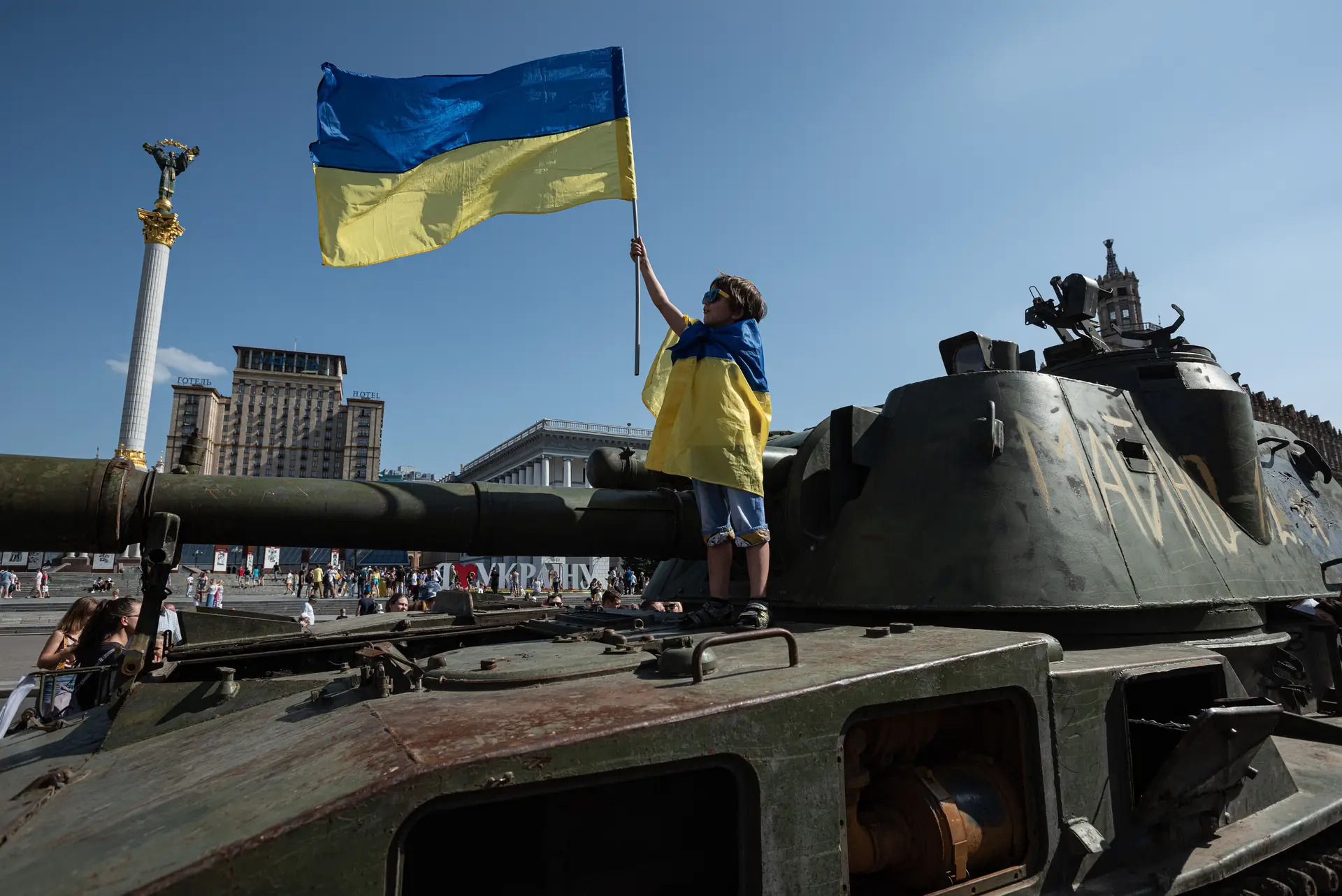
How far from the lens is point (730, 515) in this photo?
360cm

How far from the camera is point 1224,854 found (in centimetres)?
277

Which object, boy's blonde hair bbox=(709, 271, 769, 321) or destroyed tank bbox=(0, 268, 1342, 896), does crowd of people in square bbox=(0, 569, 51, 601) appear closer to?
destroyed tank bbox=(0, 268, 1342, 896)

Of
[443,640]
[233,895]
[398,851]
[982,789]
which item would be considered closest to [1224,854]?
[982,789]

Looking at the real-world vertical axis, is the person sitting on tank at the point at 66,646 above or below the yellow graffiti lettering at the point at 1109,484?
below

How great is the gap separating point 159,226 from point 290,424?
9917 centimetres

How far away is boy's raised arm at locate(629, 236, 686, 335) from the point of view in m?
4.12

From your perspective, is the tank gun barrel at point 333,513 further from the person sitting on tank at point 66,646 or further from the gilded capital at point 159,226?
the gilded capital at point 159,226

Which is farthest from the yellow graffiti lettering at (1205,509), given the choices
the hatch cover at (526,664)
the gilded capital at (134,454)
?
the gilded capital at (134,454)

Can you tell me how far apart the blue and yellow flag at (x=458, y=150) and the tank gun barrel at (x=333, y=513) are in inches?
73.8

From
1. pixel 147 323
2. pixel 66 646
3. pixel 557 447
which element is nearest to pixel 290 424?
pixel 557 447

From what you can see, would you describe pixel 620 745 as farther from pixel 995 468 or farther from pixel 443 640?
pixel 443 640

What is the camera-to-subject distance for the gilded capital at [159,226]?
1697 inches

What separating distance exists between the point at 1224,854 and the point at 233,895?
296 cm

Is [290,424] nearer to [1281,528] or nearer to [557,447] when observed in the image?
[557,447]
